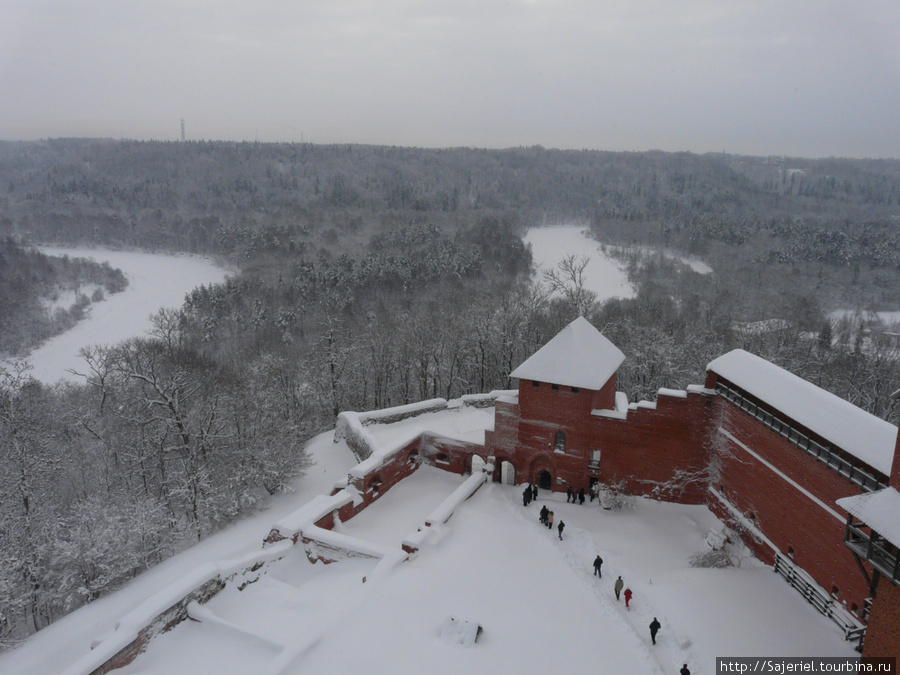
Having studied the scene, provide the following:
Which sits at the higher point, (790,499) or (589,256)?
(589,256)

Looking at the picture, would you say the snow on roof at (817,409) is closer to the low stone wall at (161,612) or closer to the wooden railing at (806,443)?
the wooden railing at (806,443)

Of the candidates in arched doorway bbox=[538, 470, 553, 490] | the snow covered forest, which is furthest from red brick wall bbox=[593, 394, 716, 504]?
the snow covered forest

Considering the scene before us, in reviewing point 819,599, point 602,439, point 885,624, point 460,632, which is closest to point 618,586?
point 460,632

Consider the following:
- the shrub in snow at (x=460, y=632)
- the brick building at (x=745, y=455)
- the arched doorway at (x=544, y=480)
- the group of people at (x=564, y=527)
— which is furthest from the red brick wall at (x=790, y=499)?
the shrub in snow at (x=460, y=632)

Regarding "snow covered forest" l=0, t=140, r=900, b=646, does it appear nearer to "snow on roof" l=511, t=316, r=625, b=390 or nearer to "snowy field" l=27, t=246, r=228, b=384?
"snowy field" l=27, t=246, r=228, b=384

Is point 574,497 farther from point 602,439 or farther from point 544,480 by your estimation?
point 602,439

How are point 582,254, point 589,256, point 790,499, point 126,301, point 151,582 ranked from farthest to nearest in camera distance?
point 582,254, point 589,256, point 126,301, point 151,582, point 790,499

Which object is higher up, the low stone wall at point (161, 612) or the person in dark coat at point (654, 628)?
the person in dark coat at point (654, 628)
